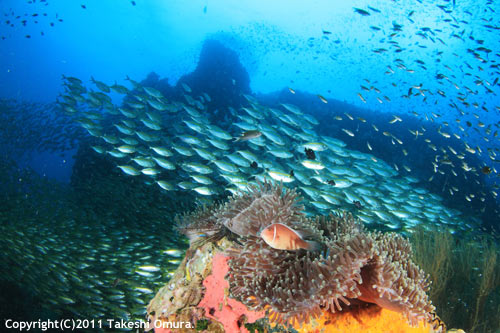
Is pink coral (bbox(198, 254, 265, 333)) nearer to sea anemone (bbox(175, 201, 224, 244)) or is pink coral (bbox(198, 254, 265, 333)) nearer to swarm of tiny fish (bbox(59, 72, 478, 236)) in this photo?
sea anemone (bbox(175, 201, 224, 244))

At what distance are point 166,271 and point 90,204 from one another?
5.97 meters

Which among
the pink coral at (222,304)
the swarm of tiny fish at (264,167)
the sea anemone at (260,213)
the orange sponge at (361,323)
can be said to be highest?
the swarm of tiny fish at (264,167)

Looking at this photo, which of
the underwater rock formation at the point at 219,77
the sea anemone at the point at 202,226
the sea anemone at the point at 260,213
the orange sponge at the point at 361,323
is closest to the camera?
the orange sponge at the point at 361,323

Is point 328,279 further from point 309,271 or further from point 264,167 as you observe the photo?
point 264,167

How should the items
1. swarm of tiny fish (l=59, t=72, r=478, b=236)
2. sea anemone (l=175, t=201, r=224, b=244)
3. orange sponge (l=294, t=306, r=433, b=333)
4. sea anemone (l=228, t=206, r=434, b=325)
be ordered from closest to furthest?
sea anemone (l=228, t=206, r=434, b=325)
orange sponge (l=294, t=306, r=433, b=333)
sea anemone (l=175, t=201, r=224, b=244)
swarm of tiny fish (l=59, t=72, r=478, b=236)

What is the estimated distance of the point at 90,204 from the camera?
9859 mm

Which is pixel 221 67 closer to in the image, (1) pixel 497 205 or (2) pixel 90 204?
(2) pixel 90 204

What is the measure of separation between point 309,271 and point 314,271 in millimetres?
52

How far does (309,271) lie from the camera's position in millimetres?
2127

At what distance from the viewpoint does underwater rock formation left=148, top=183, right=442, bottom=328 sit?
1949 mm

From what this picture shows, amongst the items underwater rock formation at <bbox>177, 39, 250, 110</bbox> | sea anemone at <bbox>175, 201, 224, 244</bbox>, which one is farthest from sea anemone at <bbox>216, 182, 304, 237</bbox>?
underwater rock formation at <bbox>177, 39, 250, 110</bbox>

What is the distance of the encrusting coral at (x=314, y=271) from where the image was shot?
1.95 m

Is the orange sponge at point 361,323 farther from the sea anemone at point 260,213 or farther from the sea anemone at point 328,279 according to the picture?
the sea anemone at point 260,213

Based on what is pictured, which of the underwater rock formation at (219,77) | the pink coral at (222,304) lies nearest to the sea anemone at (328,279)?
the pink coral at (222,304)
